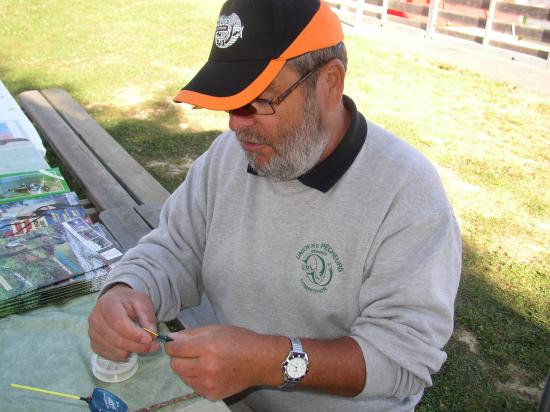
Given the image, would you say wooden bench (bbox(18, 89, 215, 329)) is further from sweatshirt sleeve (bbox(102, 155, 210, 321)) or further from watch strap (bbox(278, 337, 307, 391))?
watch strap (bbox(278, 337, 307, 391))

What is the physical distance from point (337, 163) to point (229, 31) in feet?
1.56

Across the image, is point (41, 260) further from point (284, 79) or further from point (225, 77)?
point (284, 79)

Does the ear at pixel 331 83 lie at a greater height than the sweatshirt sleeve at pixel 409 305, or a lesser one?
greater

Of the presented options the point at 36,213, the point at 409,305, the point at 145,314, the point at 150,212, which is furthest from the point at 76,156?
the point at 409,305

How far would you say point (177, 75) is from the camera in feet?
24.8

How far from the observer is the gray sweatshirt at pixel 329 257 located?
4.91 ft

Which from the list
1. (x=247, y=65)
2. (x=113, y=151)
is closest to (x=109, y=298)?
(x=247, y=65)

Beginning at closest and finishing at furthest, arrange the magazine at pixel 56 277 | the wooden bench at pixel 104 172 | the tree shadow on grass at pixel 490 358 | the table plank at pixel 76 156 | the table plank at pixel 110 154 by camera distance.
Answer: the magazine at pixel 56 277
the wooden bench at pixel 104 172
the tree shadow on grass at pixel 490 358
the table plank at pixel 76 156
the table plank at pixel 110 154

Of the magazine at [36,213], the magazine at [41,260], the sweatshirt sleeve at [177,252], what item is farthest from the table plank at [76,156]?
the sweatshirt sleeve at [177,252]

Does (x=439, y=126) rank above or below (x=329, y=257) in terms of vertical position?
below

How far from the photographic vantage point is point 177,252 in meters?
1.95

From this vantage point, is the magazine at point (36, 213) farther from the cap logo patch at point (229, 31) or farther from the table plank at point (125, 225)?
the cap logo patch at point (229, 31)

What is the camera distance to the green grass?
10.5 feet

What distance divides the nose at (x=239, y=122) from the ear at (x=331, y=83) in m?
0.21
